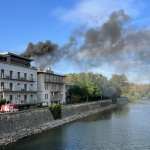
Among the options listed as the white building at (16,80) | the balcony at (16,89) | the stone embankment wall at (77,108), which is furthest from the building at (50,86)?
the stone embankment wall at (77,108)

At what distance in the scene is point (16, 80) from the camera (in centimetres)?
4556

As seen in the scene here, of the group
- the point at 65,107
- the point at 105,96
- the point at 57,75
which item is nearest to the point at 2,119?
the point at 65,107

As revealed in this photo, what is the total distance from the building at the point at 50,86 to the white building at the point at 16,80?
278 centimetres

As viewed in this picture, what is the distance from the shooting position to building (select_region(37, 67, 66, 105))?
54844 mm

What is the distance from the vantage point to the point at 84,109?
64312mm

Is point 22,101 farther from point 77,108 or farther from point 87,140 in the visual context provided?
point 87,140

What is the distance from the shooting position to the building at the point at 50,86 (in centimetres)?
5484

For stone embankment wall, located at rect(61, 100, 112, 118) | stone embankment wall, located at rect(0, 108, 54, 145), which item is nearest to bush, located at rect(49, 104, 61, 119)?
stone embankment wall, located at rect(61, 100, 112, 118)

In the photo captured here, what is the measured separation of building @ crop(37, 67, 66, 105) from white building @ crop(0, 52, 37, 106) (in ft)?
9.13

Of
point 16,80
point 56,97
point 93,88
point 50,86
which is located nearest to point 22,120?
point 16,80

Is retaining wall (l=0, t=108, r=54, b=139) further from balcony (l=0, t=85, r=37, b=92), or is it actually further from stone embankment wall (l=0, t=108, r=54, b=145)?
balcony (l=0, t=85, r=37, b=92)

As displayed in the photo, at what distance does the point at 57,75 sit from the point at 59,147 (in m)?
36.3

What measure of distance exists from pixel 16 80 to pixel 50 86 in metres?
Result: 14.6

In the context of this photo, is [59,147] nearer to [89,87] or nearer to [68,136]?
[68,136]
